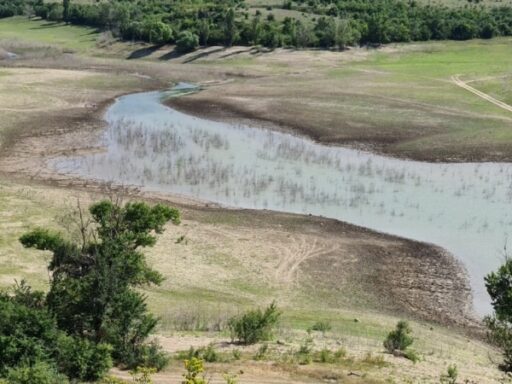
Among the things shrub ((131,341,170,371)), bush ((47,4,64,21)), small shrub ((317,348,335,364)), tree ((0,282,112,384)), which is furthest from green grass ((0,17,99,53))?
tree ((0,282,112,384))

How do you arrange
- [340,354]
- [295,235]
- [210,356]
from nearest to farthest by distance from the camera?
[210,356] < [340,354] < [295,235]

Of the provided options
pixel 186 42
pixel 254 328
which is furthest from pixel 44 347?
pixel 186 42

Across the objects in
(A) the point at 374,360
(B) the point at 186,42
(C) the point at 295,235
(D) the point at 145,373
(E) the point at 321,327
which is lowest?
(C) the point at 295,235

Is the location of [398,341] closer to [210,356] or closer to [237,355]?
[237,355]

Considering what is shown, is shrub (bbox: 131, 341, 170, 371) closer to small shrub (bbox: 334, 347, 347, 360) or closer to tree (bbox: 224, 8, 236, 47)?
small shrub (bbox: 334, 347, 347, 360)

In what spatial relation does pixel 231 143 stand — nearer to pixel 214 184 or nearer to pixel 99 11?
pixel 214 184

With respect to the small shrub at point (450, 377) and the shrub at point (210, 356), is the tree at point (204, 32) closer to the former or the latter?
the shrub at point (210, 356)
